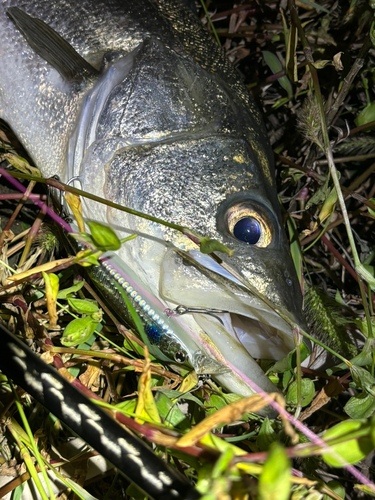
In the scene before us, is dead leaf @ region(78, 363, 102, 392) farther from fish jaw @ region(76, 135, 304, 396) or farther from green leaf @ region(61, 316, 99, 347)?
fish jaw @ region(76, 135, 304, 396)

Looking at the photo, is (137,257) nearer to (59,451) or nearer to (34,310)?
(34,310)

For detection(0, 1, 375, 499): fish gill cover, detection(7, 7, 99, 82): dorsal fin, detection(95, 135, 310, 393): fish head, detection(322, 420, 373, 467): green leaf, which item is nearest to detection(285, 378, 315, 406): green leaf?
detection(0, 1, 375, 499): fish gill cover

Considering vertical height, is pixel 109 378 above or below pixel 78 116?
below

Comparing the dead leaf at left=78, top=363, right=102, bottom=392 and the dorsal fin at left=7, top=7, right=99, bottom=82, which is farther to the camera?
the dead leaf at left=78, top=363, right=102, bottom=392

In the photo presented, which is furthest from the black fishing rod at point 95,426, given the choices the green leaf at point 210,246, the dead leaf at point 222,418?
the green leaf at point 210,246

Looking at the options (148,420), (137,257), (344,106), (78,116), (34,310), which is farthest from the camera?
(344,106)

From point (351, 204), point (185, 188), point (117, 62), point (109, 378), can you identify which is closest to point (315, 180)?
point (351, 204)

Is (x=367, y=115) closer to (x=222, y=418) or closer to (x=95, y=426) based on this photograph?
(x=222, y=418)
